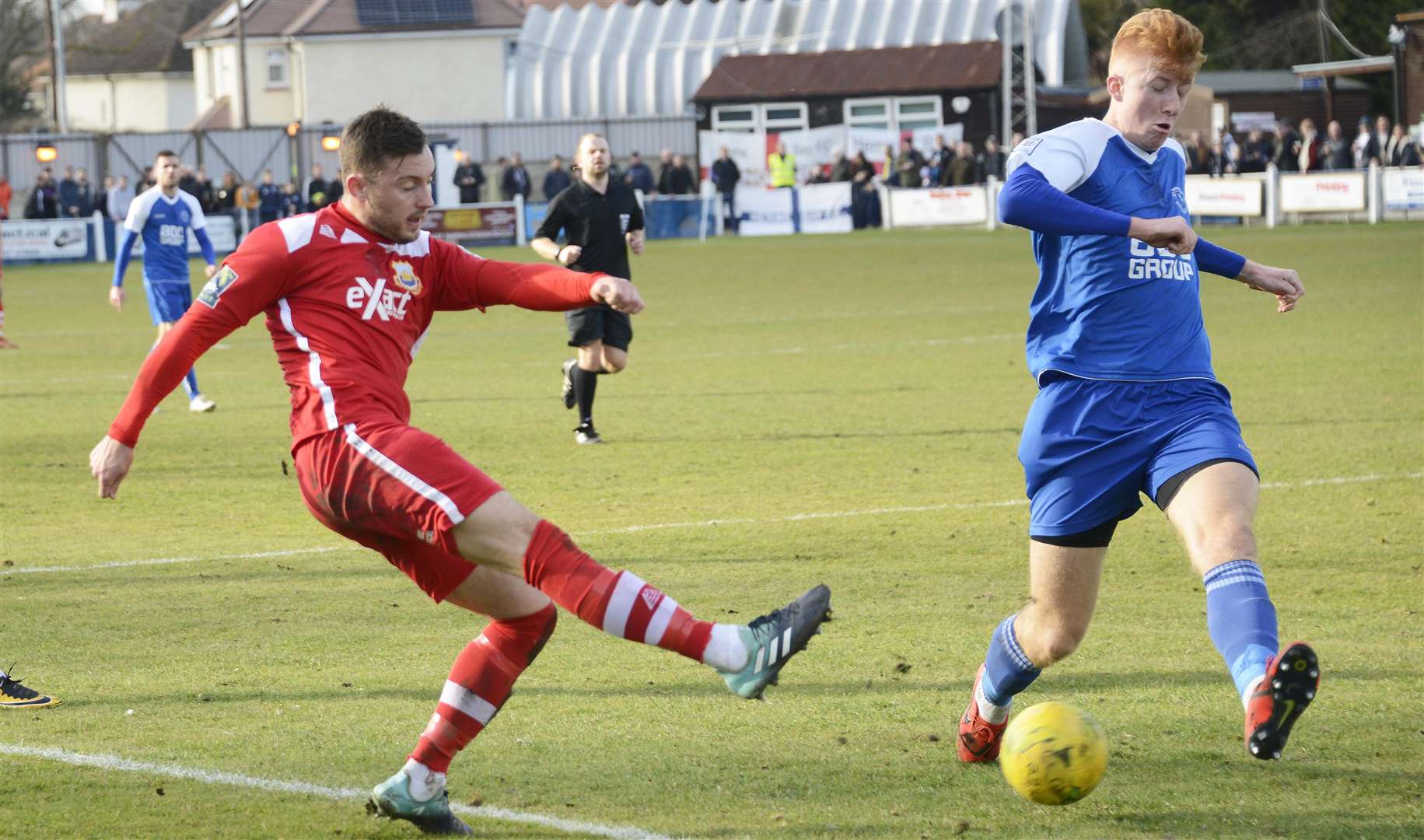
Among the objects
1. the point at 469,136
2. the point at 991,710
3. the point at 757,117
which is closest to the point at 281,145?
the point at 469,136

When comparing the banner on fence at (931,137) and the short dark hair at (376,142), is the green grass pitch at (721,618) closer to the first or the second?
the short dark hair at (376,142)

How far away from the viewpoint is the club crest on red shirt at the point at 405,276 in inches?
189

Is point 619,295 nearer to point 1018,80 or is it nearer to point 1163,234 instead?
point 1163,234

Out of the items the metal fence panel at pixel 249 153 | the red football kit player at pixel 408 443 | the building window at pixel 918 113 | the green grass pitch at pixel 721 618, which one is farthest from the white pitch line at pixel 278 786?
the building window at pixel 918 113

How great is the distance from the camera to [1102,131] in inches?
198

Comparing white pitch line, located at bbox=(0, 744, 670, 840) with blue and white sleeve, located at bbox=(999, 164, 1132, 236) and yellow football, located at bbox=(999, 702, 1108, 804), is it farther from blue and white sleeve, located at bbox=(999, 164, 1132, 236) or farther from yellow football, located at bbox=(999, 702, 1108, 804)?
blue and white sleeve, located at bbox=(999, 164, 1132, 236)

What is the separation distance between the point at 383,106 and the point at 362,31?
214 ft

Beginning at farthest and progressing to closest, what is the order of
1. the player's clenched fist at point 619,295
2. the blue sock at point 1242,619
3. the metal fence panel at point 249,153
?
the metal fence panel at point 249,153 → the player's clenched fist at point 619,295 → the blue sock at point 1242,619

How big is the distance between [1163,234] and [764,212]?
1542 inches

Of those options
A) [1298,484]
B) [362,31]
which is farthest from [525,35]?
[1298,484]

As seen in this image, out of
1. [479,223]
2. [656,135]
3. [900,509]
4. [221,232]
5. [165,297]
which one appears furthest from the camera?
[656,135]

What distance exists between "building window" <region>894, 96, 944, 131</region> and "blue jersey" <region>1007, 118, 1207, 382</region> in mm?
51985

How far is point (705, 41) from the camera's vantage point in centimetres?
6438

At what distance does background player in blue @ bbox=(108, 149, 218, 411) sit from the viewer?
1554cm
